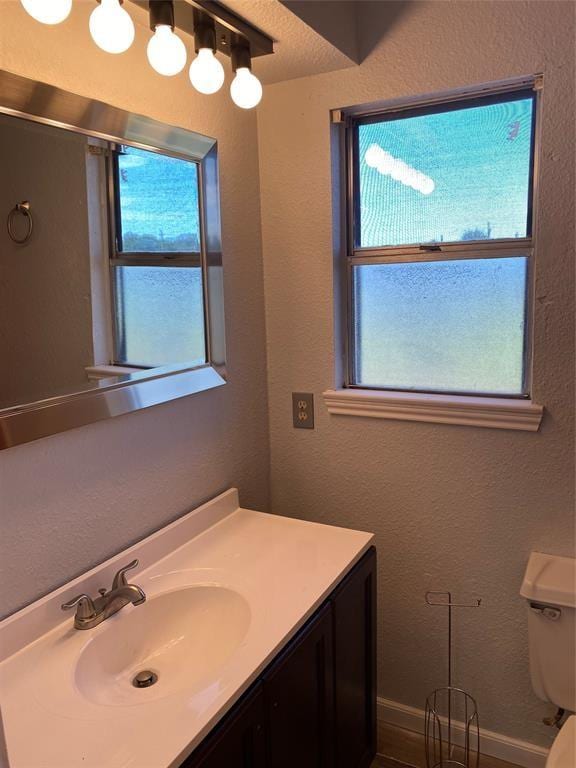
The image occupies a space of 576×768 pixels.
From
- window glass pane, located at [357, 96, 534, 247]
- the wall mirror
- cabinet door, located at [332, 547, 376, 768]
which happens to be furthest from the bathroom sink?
window glass pane, located at [357, 96, 534, 247]

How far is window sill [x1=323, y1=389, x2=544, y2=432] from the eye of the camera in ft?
5.86

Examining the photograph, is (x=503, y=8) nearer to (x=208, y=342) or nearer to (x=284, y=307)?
(x=284, y=307)

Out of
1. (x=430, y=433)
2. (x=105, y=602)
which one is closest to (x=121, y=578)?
(x=105, y=602)

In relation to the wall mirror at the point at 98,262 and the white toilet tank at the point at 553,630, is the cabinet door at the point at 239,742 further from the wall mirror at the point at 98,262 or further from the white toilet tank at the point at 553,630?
the white toilet tank at the point at 553,630

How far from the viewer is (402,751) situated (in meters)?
2.03

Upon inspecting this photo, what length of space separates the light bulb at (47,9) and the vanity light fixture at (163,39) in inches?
9.9

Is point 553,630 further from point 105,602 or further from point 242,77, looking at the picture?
point 242,77

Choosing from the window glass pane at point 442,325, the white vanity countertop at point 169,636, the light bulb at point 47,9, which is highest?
the light bulb at point 47,9

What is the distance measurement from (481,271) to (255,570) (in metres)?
1.08

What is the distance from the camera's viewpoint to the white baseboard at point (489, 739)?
192cm

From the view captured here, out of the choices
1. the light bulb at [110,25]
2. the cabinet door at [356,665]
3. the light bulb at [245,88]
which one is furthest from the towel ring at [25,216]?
the cabinet door at [356,665]

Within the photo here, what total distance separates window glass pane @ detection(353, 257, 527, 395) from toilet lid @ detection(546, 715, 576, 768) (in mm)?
893

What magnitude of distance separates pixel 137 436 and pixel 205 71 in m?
0.90

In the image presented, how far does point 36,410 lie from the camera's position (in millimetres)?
1277
